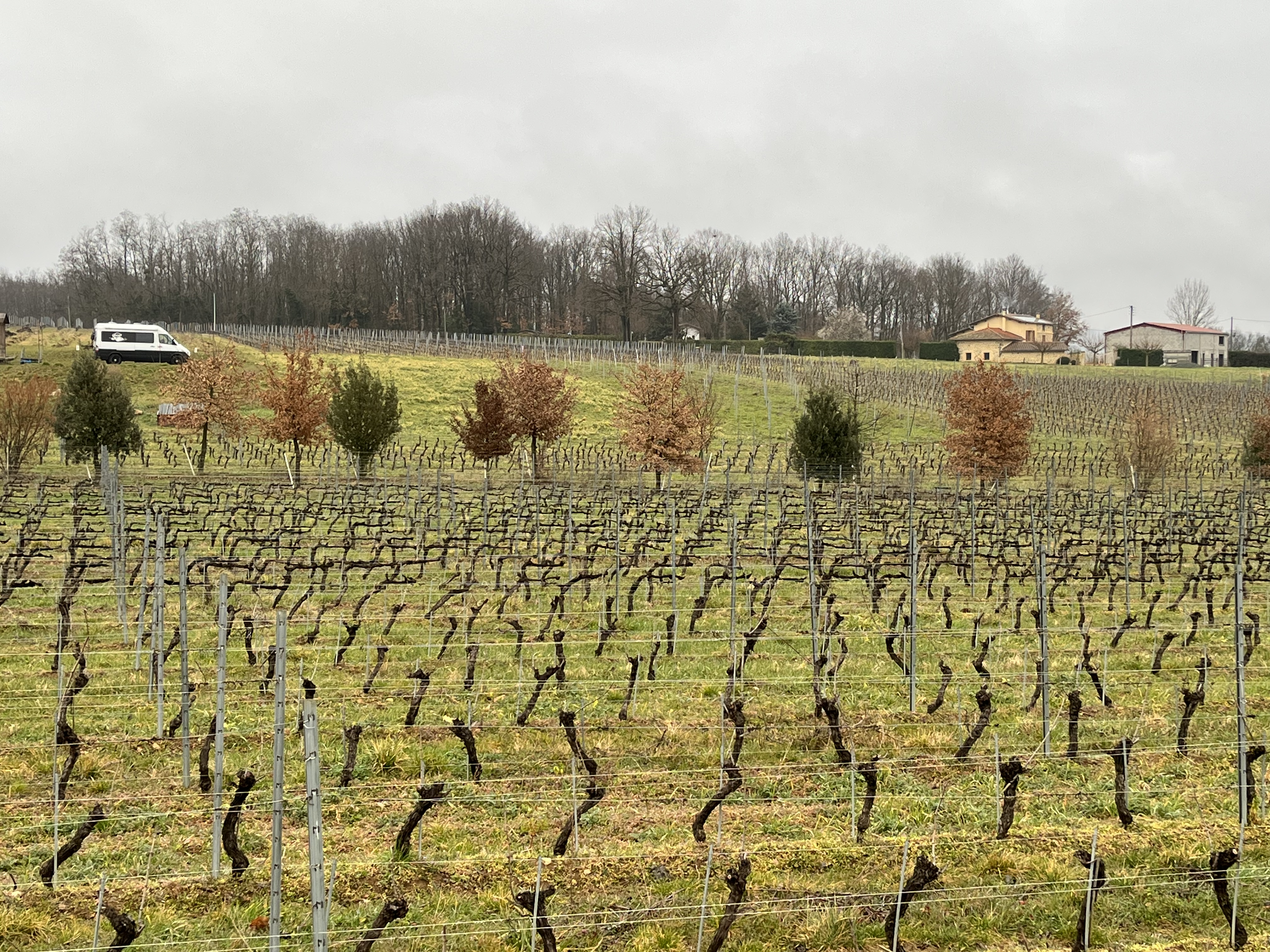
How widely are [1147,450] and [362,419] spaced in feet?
80.2

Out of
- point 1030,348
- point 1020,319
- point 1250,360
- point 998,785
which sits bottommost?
point 998,785

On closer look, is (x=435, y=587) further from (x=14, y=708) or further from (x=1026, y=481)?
(x=1026, y=481)

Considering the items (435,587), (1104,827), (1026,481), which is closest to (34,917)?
(1104,827)

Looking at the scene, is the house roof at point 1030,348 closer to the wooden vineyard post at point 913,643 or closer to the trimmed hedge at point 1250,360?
the trimmed hedge at point 1250,360

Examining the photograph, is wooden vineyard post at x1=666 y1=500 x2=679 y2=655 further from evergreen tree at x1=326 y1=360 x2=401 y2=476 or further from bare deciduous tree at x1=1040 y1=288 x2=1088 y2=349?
bare deciduous tree at x1=1040 y1=288 x2=1088 y2=349

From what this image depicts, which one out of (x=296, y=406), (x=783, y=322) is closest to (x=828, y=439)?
(x=296, y=406)

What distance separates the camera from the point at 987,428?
30734 mm

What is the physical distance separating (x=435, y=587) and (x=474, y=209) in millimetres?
84465

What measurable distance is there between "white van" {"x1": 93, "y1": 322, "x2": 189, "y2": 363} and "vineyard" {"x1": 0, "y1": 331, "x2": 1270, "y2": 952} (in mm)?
34864

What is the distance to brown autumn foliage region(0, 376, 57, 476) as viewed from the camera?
30312 mm

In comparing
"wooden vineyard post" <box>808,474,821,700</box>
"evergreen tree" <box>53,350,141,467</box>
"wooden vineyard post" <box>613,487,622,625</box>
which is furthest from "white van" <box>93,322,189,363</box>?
"wooden vineyard post" <box>808,474,821,700</box>

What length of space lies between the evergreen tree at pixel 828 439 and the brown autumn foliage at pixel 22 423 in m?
21.5

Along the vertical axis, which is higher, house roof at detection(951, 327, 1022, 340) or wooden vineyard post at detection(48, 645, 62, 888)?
house roof at detection(951, 327, 1022, 340)

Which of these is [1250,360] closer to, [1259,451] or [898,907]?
[1259,451]
